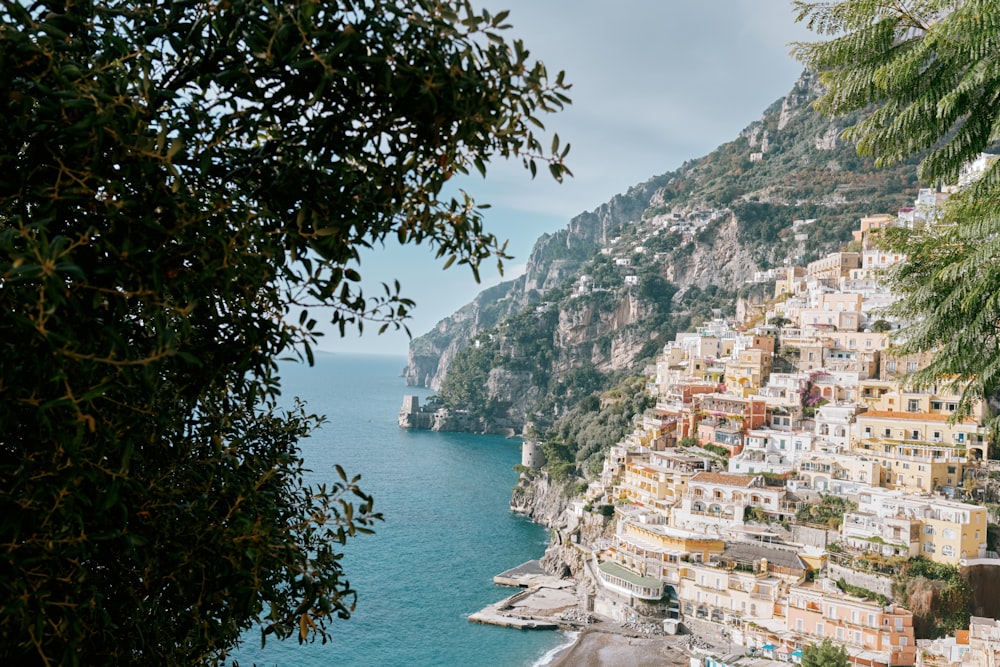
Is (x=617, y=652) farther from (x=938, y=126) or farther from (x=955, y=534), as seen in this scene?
(x=938, y=126)

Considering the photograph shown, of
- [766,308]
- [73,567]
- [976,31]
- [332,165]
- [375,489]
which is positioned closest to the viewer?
[73,567]

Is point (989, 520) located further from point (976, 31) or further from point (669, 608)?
point (976, 31)

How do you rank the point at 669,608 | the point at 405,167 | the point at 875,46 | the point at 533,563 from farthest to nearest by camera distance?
the point at 533,563 → the point at 669,608 → the point at 875,46 → the point at 405,167

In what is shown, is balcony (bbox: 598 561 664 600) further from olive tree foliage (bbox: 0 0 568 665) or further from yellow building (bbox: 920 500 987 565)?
olive tree foliage (bbox: 0 0 568 665)

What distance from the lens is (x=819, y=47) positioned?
308cm

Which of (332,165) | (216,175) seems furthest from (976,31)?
(216,175)

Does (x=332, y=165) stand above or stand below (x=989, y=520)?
above

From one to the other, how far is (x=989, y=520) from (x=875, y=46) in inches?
709

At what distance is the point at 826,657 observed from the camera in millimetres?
13188

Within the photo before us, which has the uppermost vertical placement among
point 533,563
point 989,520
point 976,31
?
point 976,31

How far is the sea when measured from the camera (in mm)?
17578

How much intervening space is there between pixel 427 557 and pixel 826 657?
1474cm

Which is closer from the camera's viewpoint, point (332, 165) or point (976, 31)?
point (332, 165)

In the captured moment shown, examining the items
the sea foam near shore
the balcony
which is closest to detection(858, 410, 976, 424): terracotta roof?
the balcony
